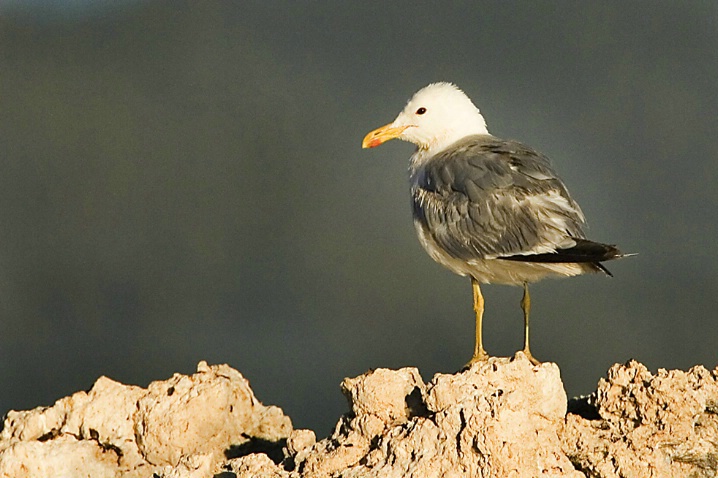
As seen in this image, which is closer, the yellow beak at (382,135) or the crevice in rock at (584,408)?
the crevice in rock at (584,408)

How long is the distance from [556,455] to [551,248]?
5.89ft

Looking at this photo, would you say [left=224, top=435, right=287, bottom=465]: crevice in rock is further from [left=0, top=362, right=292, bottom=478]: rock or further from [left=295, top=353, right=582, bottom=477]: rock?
[left=295, top=353, right=582, bottom=477]: rock

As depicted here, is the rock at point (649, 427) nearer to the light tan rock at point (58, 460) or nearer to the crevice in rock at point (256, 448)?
the crevice in rock at point (256, 448)

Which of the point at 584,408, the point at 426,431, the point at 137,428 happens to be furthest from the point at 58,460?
the point at 584,408

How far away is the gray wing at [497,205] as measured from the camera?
5.06 metres

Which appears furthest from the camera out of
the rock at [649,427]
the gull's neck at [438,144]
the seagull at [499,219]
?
the gull's neck at [438,144]

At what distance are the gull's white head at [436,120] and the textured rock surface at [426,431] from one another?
2.34 m

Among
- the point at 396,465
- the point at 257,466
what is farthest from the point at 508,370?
the point at 257,466

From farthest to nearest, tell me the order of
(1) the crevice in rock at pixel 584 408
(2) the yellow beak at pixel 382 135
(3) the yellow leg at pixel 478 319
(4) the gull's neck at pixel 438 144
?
(2) the yellow beak at pixel 382 135 → (4) the gull's neck at pixel 438 144 → (3) the yellow leg at pixel 478 319 → (1) the crevice in rock at pixel 584 408

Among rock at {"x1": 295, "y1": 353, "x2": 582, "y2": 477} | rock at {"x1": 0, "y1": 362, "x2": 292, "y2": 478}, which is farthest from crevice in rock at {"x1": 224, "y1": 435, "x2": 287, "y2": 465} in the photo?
rock at {"x1": 295, "y1": 353, "x2": 582, "y2": 477}

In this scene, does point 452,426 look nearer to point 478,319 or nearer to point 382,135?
point 478,319

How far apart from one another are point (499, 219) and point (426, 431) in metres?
2.13

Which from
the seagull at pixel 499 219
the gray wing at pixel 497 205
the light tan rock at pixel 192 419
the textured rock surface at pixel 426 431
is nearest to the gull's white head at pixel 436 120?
the seagull at pixel 499 219

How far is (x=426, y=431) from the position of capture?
3.21 m
